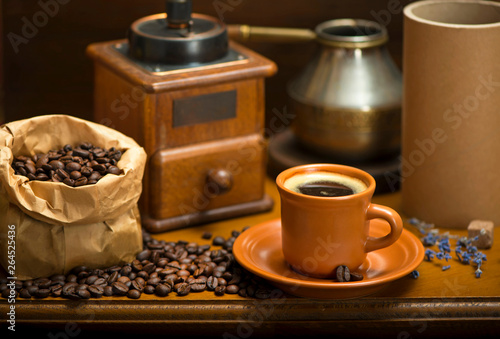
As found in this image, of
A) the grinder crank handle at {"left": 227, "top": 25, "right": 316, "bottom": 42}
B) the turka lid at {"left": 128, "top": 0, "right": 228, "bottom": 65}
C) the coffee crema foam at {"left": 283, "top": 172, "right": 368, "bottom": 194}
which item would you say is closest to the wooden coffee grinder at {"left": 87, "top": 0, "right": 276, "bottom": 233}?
the turka lid at {"left": 128, "top": 0, "right": 228, "bottom": 65}

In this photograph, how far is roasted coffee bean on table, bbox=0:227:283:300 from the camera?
109 cm

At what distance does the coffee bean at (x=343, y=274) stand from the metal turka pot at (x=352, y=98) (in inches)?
16.3

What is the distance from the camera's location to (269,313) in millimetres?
1077

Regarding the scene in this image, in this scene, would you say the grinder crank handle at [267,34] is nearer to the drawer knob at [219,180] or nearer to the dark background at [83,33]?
the dark background at [83,33]

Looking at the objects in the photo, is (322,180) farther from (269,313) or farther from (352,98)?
(352,98)

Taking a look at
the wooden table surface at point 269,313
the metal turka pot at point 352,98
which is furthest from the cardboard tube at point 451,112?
the wooden table surface at point 269,313

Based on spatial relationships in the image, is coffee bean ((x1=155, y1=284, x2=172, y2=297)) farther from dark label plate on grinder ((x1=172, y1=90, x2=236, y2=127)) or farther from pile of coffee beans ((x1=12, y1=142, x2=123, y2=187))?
dark label plate on grinder ((x1=172, y1=90, x2=236, y2=127))

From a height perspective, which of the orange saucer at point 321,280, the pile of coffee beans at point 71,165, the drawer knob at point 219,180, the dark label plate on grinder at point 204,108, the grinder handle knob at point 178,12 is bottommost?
the orange saucer at point 321,280

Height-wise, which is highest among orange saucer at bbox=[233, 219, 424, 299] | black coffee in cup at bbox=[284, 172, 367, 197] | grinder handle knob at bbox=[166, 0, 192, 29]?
grinder handle knob at bbox=[166, 0, 192, 29]

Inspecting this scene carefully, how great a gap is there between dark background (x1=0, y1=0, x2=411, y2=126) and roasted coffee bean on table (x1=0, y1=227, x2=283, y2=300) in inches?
22.6

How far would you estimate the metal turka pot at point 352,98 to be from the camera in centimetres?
142

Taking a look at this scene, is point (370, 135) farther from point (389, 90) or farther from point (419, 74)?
point (419, 74)

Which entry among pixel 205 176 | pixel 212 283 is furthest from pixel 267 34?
pixel 212 283

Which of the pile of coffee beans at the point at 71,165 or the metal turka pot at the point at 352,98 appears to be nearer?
the pile of coffee beans at the point at 71,165
